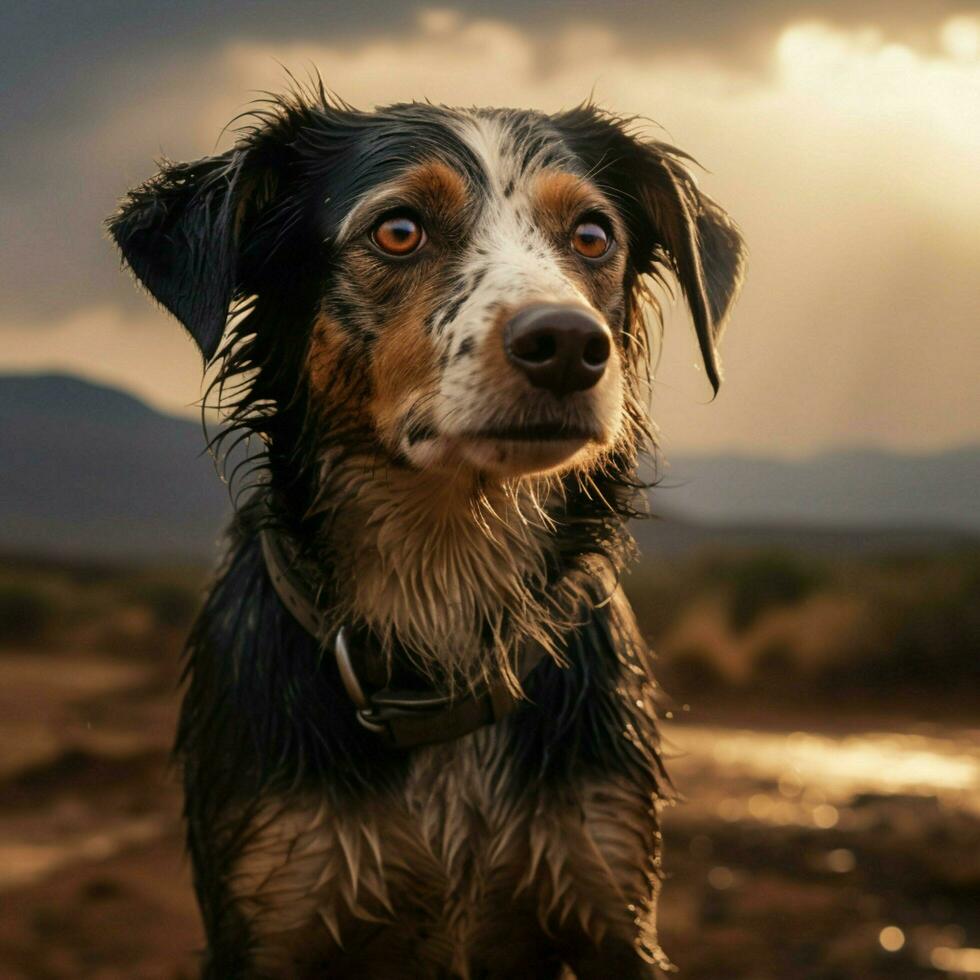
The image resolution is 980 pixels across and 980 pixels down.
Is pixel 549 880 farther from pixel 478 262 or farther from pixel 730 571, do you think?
pixel 730 571

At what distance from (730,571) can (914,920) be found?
951cm

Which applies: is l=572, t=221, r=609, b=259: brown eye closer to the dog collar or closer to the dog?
the dog

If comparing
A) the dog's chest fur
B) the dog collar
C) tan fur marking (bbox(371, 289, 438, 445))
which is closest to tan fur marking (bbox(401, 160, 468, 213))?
tan fur marking (bbox(371, 289, 438, 445))

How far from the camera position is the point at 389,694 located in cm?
318

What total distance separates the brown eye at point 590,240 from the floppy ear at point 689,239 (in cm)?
38

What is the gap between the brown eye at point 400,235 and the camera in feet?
10.4

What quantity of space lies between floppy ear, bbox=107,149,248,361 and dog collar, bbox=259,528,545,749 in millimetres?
600

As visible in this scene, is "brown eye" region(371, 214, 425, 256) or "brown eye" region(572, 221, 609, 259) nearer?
"brown eye" region(371, 214, 425, 256)

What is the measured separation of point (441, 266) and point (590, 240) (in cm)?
45

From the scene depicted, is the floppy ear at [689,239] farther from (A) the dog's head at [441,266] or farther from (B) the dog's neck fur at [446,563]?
(B) the dog's neck fur at [446,563]

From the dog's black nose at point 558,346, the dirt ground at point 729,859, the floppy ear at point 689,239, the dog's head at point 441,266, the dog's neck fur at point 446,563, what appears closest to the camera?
the dog's black nose at point 558,346

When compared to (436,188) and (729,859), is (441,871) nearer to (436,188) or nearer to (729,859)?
(436,188)

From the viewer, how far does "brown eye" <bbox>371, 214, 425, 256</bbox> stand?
10.4ft

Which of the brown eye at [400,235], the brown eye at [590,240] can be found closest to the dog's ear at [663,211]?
the brown eye at [590,240]
